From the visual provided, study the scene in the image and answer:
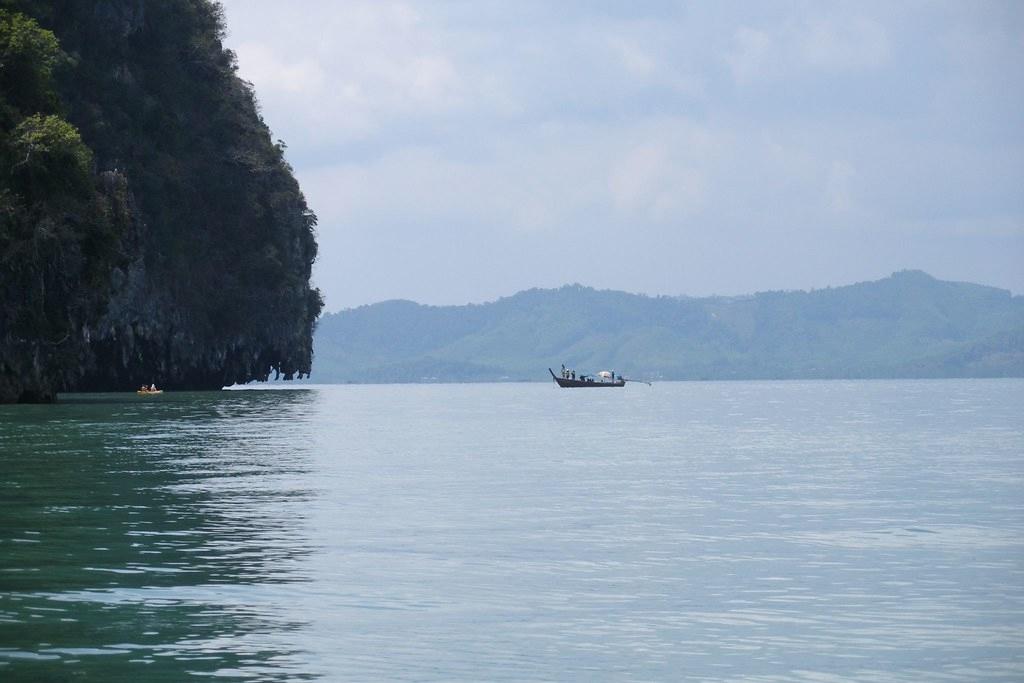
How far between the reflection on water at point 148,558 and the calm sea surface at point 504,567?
7cm

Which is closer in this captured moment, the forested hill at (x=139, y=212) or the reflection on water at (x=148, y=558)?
the reflection on water at (x=148, y=558)

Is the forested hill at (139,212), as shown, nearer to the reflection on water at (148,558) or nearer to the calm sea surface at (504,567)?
the reflection on water at (148,558)

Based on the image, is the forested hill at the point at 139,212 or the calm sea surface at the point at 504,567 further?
the forested hill at the point at 139,212

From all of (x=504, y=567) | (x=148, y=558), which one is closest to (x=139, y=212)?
(x=148, y=558)

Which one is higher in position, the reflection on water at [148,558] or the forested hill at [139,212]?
the forested hill at [139,212]

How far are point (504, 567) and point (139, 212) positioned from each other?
251 feet

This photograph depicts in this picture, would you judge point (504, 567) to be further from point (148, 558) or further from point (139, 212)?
point (139, 212)

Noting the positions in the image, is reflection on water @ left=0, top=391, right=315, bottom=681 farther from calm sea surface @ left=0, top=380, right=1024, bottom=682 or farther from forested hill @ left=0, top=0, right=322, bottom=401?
forested hill @ left=0, top=0, right=322, bottom=401

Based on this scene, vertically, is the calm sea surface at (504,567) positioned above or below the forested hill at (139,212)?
below

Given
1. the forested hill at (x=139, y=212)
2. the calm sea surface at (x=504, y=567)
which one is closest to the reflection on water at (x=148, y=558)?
the calm sea surface at (x=504, y=567)

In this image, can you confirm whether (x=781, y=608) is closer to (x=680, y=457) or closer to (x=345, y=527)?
(x=345, y=527)

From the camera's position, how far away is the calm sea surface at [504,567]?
51.7 feet

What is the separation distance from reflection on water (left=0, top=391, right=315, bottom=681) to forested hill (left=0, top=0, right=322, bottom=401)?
2847cm

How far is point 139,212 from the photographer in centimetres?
9462
